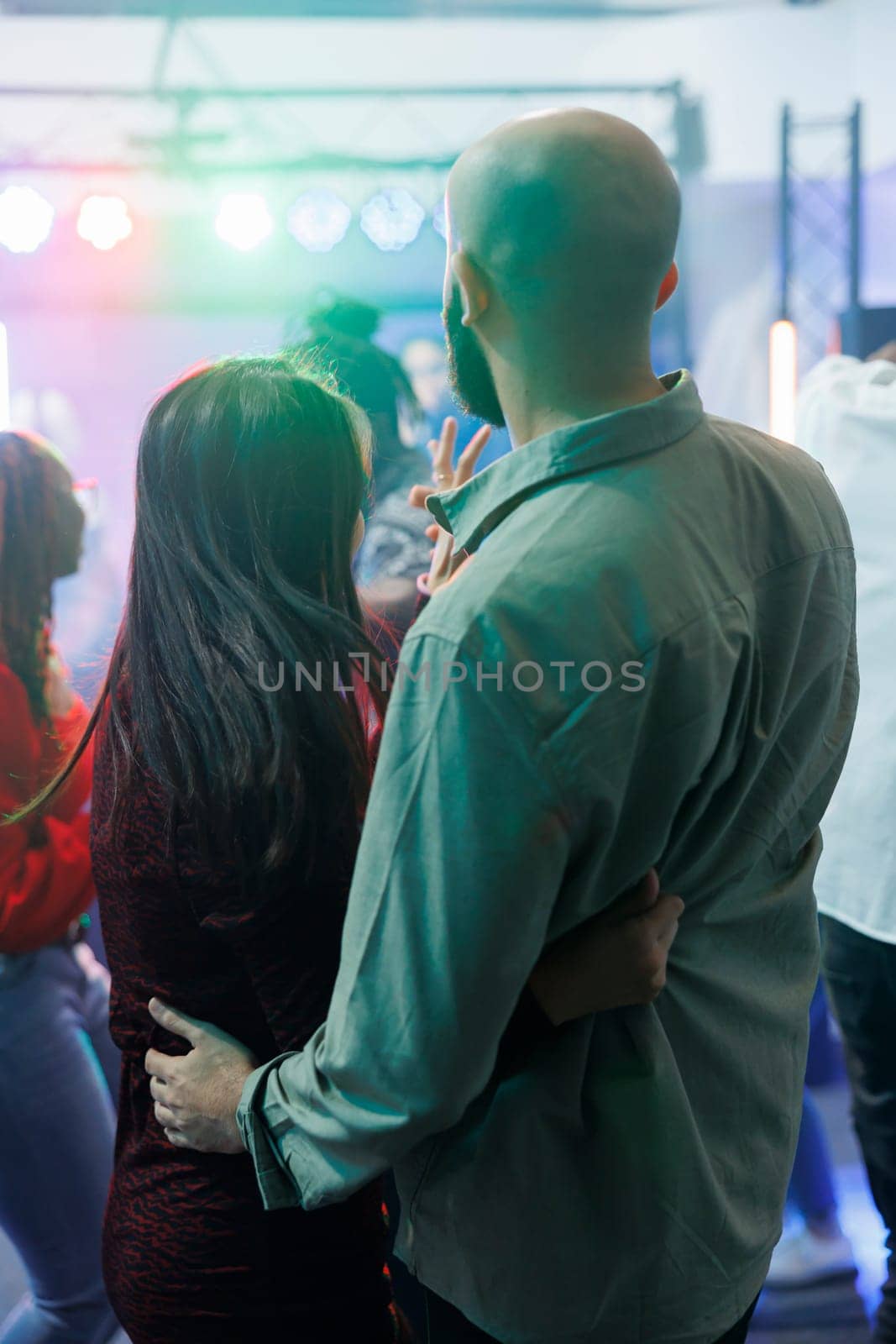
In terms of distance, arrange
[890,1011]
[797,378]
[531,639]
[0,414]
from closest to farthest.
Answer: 1. [531,639]
2. [890,1011]
3. [0,414]
4. [797,378]

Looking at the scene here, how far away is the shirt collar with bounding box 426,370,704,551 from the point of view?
0.75m

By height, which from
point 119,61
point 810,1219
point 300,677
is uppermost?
point 119,61

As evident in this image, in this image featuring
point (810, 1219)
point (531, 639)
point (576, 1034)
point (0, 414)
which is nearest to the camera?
point (531, 639)

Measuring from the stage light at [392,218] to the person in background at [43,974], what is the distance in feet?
12.8

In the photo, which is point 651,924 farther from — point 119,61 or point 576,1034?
point 119,61

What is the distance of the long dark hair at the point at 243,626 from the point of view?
89cm

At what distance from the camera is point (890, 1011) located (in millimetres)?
1741

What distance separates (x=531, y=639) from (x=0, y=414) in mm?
4883

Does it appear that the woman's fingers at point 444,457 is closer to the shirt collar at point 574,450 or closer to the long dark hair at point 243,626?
the long dark hair at point 243,626

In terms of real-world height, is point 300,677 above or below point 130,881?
above

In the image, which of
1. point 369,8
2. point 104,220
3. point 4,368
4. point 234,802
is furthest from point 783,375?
point 234,802

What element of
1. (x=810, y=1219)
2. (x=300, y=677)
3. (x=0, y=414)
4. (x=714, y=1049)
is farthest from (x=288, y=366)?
(x=0, y=414)

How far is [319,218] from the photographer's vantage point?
5051 millimetres

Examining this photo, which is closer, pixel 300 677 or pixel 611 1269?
pixel 611 1269
